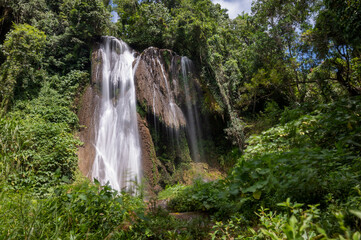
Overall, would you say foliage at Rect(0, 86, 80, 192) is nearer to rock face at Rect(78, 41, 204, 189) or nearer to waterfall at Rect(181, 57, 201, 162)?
rock face at Rect(78, 41, 204, 189)

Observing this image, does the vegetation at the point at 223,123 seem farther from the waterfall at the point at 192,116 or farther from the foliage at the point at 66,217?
the waterfall at the point at 192,116

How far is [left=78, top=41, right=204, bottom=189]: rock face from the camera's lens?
1006 centimetres

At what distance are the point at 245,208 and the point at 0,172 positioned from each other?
459 centimetres

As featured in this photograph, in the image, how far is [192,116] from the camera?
1269 centimetres

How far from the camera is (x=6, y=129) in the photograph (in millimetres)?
4934

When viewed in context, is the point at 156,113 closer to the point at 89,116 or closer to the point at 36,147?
the point at 89,116

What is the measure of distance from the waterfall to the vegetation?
0.86 meters

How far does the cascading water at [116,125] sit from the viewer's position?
921 centimetres

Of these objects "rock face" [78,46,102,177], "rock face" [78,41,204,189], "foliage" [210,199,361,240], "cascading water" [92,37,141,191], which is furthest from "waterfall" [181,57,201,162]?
"foliage" [210,199,361,240]

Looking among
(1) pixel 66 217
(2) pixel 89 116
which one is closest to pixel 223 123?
(2) pixel 89 116

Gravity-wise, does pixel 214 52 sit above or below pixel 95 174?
above

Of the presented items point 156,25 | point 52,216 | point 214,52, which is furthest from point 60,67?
point 52,216

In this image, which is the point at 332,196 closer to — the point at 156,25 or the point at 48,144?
the point at 48,144

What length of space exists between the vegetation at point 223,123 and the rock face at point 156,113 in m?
0.86
